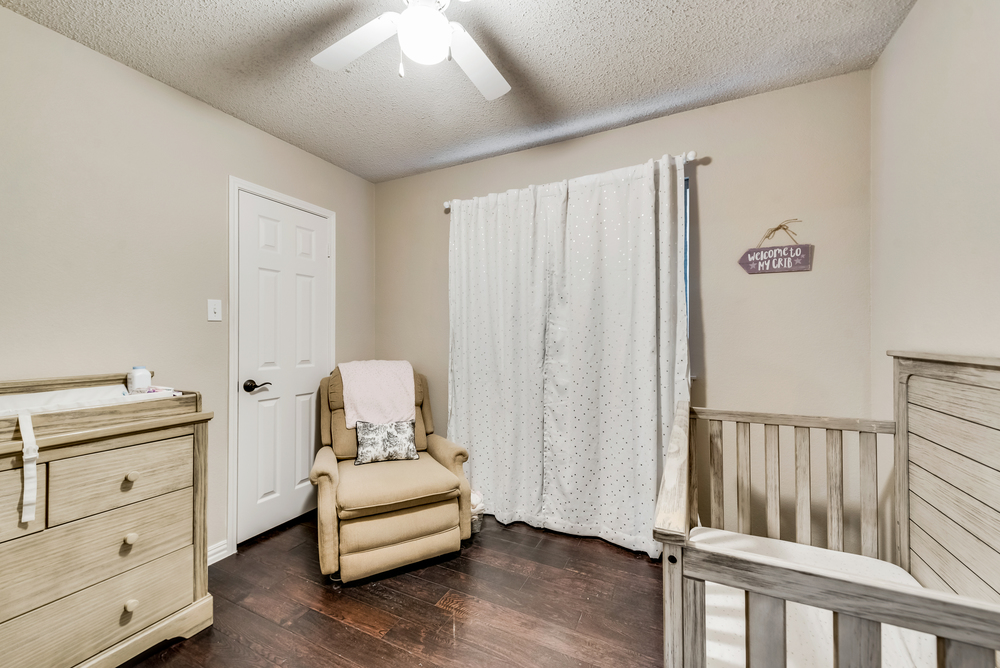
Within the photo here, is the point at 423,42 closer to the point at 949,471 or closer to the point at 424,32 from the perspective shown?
the point at 424,32

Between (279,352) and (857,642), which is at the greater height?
(279,352)

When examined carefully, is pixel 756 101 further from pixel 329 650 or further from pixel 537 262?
pixel 329 650

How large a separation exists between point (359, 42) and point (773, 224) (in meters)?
2.04

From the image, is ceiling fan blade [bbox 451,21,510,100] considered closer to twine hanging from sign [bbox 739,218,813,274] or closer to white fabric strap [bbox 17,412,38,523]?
twine hanging from sign [bbox 739,218,813,274]

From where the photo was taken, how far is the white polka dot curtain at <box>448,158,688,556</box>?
2.20m

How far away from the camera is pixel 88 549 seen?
1.35 metres

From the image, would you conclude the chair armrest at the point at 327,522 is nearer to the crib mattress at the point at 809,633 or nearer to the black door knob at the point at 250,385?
the black door knob at the point at 250,385

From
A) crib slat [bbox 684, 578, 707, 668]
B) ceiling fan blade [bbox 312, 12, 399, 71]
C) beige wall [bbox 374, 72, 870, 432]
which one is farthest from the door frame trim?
crib slat [bbox 684, 578, 707, 668]

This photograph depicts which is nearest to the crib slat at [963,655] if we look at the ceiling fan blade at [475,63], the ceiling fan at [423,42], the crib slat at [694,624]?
the crib slat at [694,624]

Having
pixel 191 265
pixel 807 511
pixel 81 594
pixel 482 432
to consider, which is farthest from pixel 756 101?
pixel 81 594

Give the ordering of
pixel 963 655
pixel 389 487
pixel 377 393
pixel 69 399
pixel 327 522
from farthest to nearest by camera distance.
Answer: pixel 377 393 < pixel 389 487 < pixel 327 522 < pixel 69 399 < pixel 963 655

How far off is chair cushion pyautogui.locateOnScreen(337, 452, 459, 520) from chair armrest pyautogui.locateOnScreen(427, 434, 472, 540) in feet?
0.16

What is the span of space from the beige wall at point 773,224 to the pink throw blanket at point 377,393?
1.72m

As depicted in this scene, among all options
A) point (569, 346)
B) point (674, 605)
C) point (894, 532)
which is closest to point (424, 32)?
point (674, 605)
